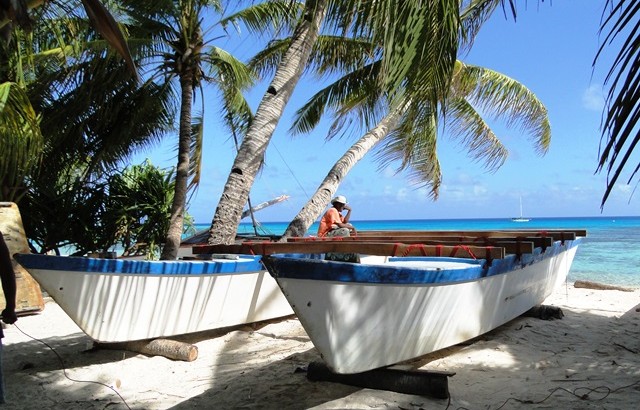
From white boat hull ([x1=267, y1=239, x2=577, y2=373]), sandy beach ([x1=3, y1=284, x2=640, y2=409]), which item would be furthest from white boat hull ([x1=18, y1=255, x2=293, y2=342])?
white boat hull ([x1=267, y1=239, x2=577, y2=373])

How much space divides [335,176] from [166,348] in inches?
228

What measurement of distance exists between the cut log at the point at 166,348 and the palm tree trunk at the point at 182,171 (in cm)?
304

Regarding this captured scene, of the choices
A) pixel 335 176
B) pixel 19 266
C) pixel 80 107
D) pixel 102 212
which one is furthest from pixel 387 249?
pixel 102 212

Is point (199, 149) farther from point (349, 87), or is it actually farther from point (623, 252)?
point (623, 252)

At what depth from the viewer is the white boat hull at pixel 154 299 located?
4777 millimetres

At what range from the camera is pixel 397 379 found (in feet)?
13.0

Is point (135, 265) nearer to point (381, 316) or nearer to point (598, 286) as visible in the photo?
point (381, 316)

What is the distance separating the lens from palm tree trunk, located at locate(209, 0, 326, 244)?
24.1 feet

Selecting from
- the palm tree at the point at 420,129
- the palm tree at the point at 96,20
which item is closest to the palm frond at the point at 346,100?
the palm tree at the point at 420,129

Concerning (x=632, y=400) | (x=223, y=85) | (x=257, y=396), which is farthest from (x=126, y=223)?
(x=632, y=400)

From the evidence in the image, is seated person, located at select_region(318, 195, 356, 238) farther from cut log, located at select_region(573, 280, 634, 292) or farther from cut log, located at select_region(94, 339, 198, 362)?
Answer: cut log, located at select_region(573, 280, 634, 292)

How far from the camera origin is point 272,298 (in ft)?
21.1

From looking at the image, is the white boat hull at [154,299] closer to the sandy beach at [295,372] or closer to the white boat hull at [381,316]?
the sandy beach at [295,372]

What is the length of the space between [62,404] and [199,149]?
7.33m
